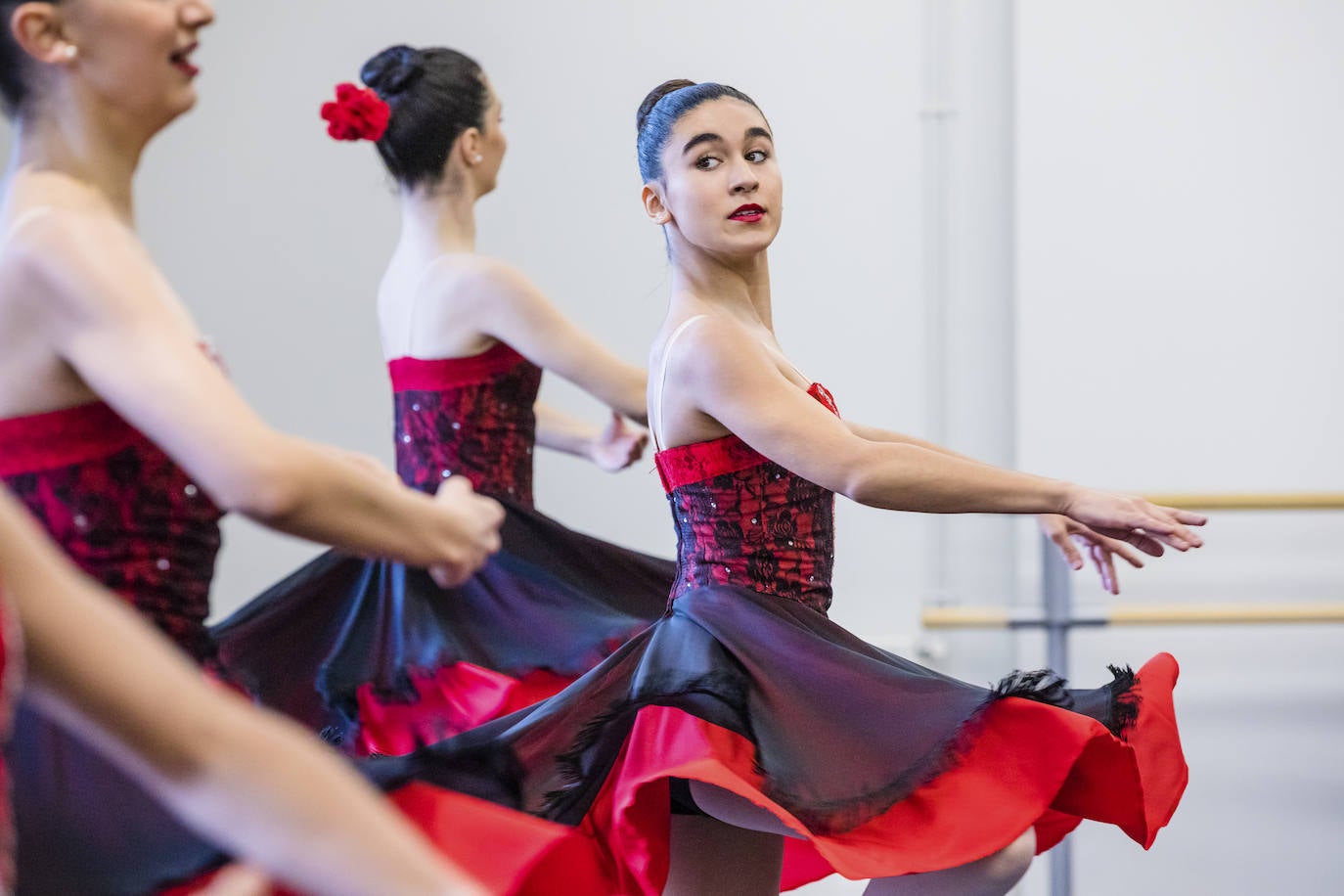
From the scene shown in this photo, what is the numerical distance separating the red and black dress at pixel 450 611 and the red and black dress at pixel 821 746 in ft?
1.38

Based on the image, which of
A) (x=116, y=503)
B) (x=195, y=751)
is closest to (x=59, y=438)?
(x=116, y=503)

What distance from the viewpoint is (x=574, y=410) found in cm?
364

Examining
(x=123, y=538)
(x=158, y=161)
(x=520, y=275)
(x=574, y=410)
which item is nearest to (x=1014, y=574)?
(x=574, y=410)

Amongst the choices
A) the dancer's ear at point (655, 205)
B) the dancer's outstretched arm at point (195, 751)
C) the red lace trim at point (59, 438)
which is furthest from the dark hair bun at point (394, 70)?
the dancer's outstretched arm at point (195, 751)

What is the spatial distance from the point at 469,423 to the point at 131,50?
1208 millimetres

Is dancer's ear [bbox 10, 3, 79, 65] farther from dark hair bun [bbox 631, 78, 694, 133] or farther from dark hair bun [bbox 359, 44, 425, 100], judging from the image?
dark hair bun [bbox 359, 44, 425, 100]

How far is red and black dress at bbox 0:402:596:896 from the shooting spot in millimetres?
1015

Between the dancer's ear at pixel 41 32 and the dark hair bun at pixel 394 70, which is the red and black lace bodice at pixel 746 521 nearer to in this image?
the dancer's ear at pixel 41 32

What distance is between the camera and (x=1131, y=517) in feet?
5.13

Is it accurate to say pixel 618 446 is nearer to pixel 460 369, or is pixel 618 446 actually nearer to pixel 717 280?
pixel 460 369

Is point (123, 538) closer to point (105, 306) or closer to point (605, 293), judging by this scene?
point (105, 306)

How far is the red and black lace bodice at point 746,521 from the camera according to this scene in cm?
177

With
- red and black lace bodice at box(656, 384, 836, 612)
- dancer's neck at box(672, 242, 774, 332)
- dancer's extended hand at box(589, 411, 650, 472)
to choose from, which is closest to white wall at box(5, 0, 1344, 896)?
dancer's extended hand at box(589, 411, 650, 472)

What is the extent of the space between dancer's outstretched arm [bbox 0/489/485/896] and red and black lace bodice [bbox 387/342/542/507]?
5.50 feet
